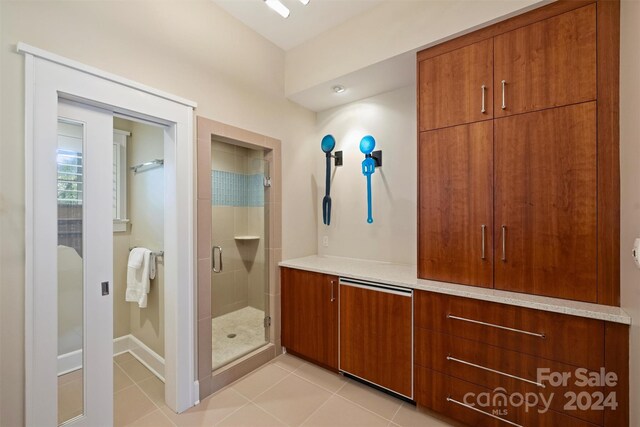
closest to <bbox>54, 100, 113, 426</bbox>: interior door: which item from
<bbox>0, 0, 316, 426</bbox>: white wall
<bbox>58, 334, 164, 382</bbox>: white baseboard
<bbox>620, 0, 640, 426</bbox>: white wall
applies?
<bbox>0, 0, 316, 426</bbox>: white wall

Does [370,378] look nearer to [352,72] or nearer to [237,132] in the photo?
[237,132]

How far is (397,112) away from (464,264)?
1550mm

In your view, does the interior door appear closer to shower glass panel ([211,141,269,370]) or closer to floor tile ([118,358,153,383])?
floor tile ([118,358,153,383])

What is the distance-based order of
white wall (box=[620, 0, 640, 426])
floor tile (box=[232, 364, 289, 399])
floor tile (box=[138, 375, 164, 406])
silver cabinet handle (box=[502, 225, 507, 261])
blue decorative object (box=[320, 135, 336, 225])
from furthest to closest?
blue decorative object (box=[320, 135, 336, 225]), floor tile (box=[232, 364, 289, 399]), floor tile (box=[138, 375, 164, 406]), silver cabinet handle (box=[502, 225, 507, 261]), white wall (box=[620, 0, 640, 426])

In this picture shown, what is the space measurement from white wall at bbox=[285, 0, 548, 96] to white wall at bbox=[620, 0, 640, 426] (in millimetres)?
501

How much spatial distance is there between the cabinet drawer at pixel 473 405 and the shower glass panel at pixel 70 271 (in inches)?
82.6

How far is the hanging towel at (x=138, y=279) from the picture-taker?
2.39 m

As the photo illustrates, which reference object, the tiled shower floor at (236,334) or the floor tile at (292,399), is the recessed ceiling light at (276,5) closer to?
the tiled shower floor at (236,334)

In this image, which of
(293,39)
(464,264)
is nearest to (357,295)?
(464,264)

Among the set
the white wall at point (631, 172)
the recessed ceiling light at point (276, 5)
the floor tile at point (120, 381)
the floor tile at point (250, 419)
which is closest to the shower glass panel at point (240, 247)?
the floor tile at point (250, 419)

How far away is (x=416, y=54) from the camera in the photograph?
6.44 feet

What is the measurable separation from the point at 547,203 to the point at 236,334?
2.72m

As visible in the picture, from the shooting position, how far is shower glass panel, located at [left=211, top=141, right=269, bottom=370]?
2.51m

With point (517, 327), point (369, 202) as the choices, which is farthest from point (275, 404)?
point (369, 202)
